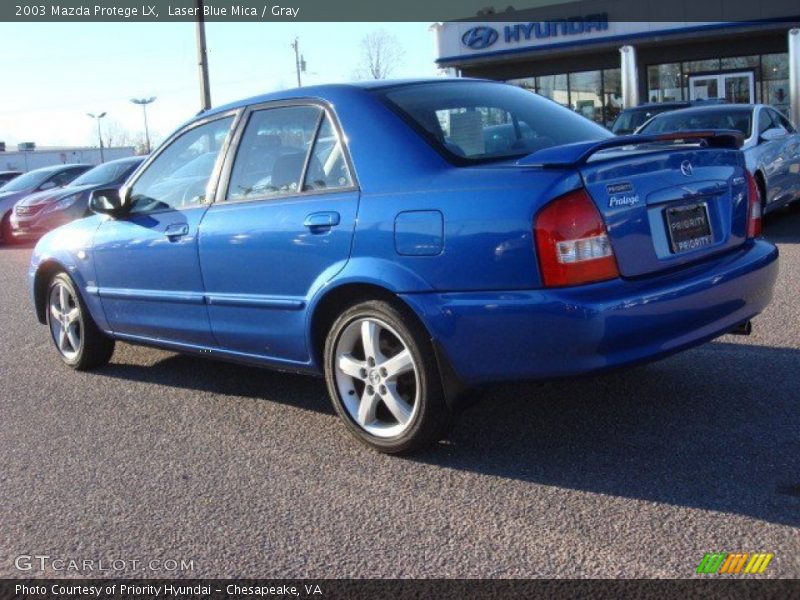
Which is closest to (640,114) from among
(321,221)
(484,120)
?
(484,120)

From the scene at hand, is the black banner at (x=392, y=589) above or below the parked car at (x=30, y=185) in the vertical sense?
below

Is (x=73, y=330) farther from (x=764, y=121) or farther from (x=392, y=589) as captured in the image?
(x=764, y=121)

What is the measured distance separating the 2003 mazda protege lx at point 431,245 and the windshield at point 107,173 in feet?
37.3

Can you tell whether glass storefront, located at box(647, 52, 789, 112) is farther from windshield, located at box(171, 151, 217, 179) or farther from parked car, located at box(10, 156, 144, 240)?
windshield, located at box(171, 151, 217, 179)

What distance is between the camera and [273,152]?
16.0ft

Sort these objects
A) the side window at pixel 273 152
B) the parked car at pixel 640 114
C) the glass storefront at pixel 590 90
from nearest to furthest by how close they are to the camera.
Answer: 1. the side window at pixel 273 152
2. the parked car at pixel 640 114
3. the glass storefront at pixel 590 90

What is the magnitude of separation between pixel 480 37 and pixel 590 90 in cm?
368

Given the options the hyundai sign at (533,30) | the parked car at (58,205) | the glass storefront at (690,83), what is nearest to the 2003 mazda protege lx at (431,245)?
the parked car at (58,205)

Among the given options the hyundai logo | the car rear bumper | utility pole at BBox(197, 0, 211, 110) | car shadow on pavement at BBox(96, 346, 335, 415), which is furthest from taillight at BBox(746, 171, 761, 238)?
the hyundai logo

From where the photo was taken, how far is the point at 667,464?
3920 mm

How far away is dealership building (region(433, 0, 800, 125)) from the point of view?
24.6 m

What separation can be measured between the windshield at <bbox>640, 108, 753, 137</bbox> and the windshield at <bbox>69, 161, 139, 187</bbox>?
29.4 ft

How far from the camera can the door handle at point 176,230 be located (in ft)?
16.8

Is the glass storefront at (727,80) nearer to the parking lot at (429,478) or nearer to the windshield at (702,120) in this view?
the windshield at (702,120)
